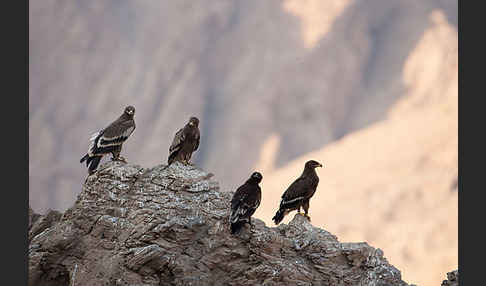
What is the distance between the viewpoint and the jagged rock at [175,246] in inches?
715

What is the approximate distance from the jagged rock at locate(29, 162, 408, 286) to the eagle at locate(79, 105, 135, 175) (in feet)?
4.92

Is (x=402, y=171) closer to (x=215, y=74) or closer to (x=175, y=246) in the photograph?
(x=215, y=74)

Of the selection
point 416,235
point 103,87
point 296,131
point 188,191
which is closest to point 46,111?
point 103,87

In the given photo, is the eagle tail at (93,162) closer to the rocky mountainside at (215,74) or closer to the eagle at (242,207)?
the eagle at (242,207)

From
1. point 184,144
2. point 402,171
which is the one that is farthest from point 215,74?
point 184,144

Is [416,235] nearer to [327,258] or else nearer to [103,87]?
[103,87]

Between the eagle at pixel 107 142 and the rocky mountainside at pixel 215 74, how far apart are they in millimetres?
57957

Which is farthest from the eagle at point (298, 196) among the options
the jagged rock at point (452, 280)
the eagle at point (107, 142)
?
the eagle at point (107, 142)

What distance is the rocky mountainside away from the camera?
83688mm

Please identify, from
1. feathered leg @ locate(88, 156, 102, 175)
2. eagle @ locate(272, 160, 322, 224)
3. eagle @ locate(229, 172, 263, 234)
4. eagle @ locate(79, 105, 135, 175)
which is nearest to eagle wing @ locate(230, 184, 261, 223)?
eagle @ locate(229, 172, 263, 234)

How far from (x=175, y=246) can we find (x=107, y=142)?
4.80m

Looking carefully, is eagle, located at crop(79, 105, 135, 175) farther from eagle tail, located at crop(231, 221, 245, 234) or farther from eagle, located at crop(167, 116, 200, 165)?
eagle tail, located at crop(231, 221, 245, 234)

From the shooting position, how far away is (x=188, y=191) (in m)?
19.9

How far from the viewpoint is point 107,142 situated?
2189 cm
